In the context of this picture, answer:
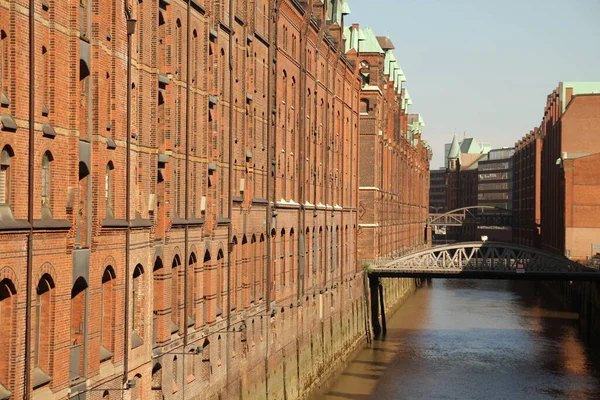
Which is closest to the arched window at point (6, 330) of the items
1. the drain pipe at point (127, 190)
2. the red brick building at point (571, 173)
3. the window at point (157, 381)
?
the drain pipe at point (127, 190)

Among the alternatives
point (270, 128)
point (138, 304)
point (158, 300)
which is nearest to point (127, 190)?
point (138, 304)

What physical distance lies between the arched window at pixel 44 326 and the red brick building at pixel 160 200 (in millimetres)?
25

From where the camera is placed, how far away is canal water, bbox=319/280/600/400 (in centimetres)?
4616

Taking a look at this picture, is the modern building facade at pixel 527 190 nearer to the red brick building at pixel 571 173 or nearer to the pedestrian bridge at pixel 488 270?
the red brick building at pixel 571 173

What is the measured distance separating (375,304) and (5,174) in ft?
170

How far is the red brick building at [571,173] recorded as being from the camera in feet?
277

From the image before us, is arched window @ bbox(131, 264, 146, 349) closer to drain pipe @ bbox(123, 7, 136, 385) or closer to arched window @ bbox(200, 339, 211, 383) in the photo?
drain pipe @ bbox(123, 7, 136, 385)

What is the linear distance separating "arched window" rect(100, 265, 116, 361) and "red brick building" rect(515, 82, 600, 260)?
218ft

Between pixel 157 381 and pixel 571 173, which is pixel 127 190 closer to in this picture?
pixel 157 381

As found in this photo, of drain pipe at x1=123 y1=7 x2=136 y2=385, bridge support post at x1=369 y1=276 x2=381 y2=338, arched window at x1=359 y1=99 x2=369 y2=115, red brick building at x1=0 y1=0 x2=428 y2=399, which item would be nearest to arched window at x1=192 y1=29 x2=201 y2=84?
red brick building at x1=0 y1=0 x2=428 y2=399

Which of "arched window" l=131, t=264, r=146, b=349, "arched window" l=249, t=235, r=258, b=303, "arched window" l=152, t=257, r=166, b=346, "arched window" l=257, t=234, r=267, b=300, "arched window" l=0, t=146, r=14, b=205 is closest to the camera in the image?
"arched window" l=0, t=146, r=14, b=205

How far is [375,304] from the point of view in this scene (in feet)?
222

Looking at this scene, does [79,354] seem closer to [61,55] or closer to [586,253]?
[61,55]

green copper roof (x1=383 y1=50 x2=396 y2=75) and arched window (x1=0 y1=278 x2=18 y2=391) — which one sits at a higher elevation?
green copper roof (x1=383 y1=50 x2=396 y2=75)
